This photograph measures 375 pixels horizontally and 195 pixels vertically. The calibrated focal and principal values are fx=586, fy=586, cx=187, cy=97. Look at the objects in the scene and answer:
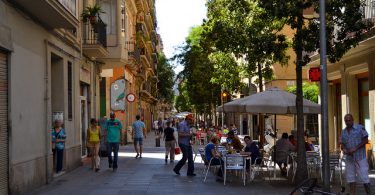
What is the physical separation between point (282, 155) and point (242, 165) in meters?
2.04

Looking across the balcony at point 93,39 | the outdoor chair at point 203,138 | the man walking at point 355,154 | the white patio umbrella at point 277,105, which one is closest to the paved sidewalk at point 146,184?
the white patio umbrella at point 277,105

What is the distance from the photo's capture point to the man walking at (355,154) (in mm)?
11273

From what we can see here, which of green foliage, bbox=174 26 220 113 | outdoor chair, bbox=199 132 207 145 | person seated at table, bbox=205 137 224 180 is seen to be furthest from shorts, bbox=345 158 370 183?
green foliage, bbox=174 26 220 113

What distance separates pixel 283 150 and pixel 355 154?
5031mm

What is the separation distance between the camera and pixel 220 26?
739 inches

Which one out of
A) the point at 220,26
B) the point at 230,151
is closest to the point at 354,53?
the point at 220,26

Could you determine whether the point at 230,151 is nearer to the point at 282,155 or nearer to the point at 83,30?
the point at 282,155

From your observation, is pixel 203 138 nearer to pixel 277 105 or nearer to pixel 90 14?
pixel 90 14

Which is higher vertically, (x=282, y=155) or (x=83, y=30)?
(x=83, y=30)

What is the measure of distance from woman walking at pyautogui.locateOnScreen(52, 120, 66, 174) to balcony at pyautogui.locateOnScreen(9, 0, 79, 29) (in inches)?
110

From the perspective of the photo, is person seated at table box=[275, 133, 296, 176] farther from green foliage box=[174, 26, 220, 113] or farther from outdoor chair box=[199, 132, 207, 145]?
green foliage box=[174, 26, 220, 113]

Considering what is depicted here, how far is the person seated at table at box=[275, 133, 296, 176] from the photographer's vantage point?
16.1 m

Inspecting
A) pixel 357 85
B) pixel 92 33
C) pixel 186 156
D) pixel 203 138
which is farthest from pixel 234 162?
pixel 203 138

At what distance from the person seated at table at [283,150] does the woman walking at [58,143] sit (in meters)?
5.95
